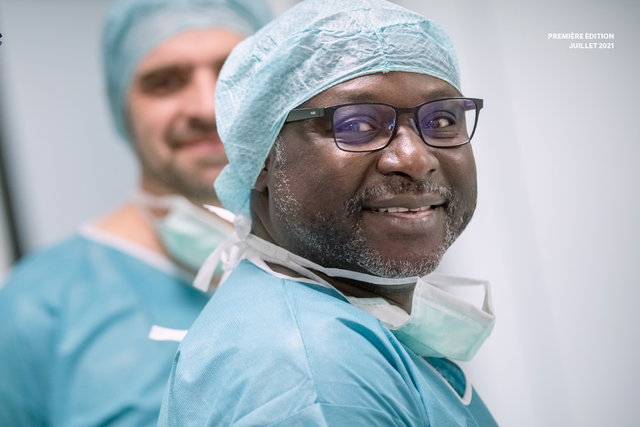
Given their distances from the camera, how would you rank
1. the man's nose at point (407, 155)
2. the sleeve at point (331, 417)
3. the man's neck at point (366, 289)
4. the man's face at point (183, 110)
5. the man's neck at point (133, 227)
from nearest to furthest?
the sleeve at point (331, 417), the man's nose at point (407, 155), the man's neck at point (366, 289), the man's face at point (183, 110), the man's neck at point (133, 227)

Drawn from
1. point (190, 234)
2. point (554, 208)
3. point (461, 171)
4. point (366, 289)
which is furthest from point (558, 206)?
point (190, 234)

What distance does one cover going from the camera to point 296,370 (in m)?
0.71

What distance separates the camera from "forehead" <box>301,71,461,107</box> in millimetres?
847

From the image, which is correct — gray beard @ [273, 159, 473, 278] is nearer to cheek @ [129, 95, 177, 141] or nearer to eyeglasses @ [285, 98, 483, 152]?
eyeglasses @ [285, 98, 483, 152]

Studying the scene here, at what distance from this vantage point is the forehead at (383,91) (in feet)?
2.78

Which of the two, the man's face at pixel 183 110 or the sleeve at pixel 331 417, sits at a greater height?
the man's face at pixel 183 110

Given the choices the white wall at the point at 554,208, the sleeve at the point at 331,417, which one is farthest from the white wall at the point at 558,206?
the sleeve at the point at 331,417

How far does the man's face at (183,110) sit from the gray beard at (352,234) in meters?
1.07

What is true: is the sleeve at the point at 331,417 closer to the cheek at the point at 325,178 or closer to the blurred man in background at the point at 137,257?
the cheek at the point at 325,178

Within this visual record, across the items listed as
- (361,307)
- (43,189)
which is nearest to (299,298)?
(361,307)

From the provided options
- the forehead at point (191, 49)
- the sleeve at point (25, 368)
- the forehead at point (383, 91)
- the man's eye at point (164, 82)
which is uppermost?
the forehead at point (191, 49)

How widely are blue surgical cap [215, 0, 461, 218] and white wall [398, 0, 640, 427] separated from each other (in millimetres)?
189

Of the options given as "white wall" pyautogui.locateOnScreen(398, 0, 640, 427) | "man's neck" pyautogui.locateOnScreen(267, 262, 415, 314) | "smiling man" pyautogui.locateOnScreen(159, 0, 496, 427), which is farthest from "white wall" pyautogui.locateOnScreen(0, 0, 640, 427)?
"man's neck" pyautogui.locateOnScreen(267, 262, 415, 314)

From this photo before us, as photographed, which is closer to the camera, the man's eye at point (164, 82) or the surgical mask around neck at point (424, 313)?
the surgical mask around neck at point (424, 313)
